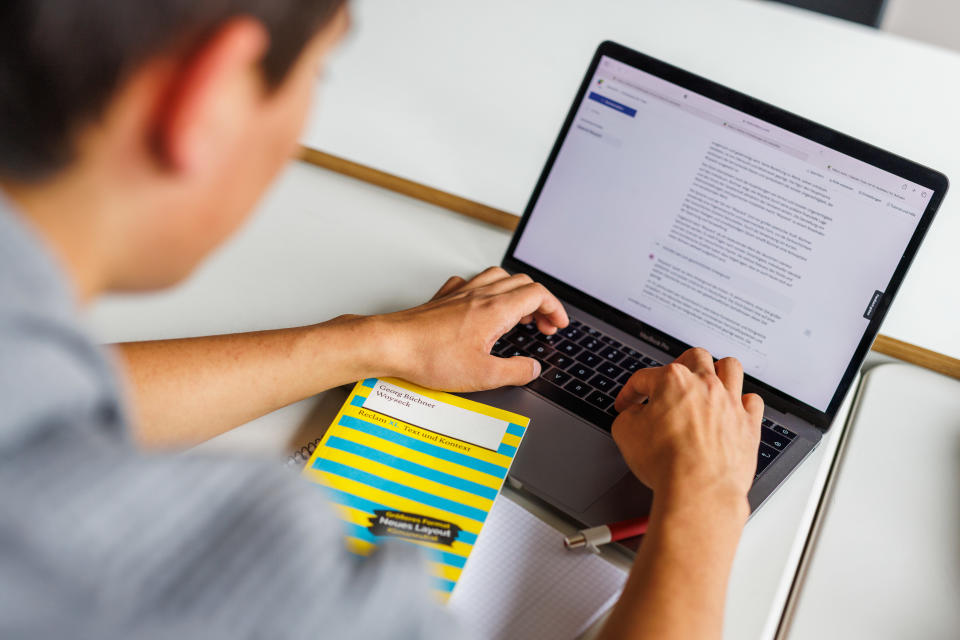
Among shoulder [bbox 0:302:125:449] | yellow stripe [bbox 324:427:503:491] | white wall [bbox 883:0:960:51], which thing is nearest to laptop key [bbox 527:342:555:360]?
yellow stripe [bbox 324:427:503:491]

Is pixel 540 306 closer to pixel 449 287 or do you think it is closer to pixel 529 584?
pixel 449 287

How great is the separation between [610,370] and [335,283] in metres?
0.35

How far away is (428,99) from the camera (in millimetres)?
1174

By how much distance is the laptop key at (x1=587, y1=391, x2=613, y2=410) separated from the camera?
32.0 inches

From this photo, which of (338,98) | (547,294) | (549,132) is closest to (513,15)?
(549,132)

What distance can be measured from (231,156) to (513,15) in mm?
781

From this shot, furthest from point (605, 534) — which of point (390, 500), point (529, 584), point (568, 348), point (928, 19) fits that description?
point (928, 19)

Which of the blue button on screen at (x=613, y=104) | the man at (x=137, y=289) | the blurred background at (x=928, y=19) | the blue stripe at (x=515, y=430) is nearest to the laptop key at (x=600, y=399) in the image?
the blue stripe at (x=515, y=430)

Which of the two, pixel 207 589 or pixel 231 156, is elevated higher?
pixel 231 156

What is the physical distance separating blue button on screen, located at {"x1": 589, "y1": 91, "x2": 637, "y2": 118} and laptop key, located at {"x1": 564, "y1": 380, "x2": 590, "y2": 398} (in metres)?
0.31

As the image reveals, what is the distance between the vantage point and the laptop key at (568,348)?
0.88m

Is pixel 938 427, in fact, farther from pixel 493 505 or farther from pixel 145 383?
pixel 145 383

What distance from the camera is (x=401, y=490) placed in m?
0.67

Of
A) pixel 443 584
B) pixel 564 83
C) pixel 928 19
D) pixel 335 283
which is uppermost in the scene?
pixel 928 19
